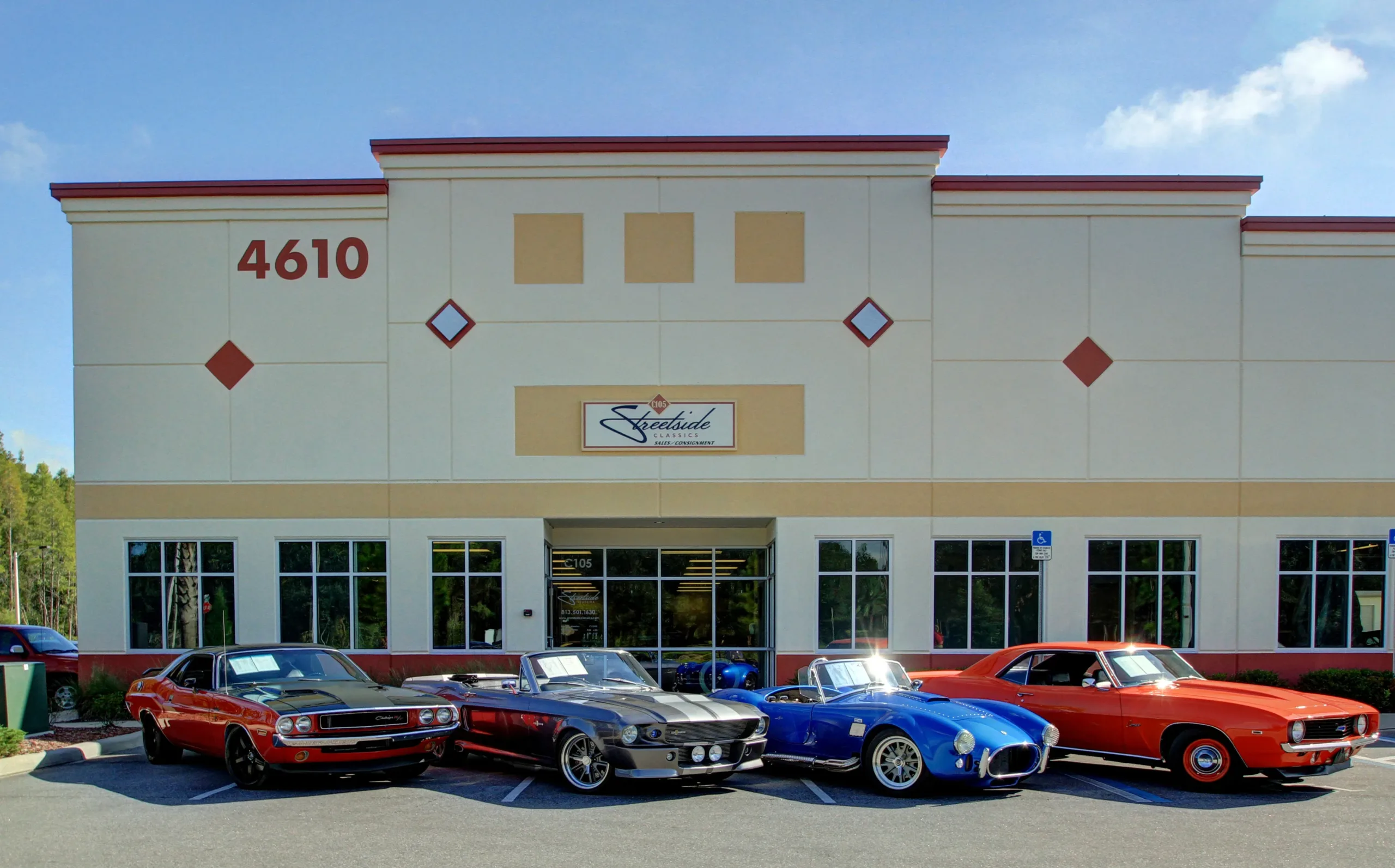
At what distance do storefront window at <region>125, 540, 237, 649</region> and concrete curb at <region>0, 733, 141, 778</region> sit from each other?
576 centimetres

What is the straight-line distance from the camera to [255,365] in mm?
20422

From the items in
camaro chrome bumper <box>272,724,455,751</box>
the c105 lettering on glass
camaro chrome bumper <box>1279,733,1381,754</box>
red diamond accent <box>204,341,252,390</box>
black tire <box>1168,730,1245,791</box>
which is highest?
the c105 lettering on glass

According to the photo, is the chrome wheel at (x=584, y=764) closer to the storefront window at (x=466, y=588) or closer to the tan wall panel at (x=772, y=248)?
the storefront window at (x=466, y=588)

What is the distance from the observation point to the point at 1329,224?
20.4 meters

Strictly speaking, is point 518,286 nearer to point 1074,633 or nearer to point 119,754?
point 119,754

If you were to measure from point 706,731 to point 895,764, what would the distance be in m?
1.86

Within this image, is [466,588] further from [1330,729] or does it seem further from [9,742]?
[1330,729]

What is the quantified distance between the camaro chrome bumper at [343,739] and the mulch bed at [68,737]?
4583 mm

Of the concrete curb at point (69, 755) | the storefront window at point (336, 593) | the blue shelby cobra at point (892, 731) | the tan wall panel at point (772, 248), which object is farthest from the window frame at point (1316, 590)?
the concrete curb at point (69, 755)

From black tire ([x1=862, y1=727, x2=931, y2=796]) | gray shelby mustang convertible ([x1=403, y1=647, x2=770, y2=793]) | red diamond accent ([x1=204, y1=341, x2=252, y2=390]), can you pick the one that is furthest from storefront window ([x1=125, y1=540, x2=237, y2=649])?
black tire ([x1=862, y1=727, x2=931, y2=796])

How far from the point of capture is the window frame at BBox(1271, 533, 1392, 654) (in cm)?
2019

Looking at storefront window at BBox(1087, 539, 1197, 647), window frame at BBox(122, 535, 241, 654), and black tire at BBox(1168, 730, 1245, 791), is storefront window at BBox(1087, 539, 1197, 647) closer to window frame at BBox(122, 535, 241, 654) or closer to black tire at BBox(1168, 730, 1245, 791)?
black tire at BBox(1168, 730, 1245, 791)

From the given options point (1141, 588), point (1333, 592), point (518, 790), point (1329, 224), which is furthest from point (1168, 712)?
point (1329, 224)

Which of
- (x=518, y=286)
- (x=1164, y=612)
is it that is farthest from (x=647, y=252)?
(x=1164, y=612)
